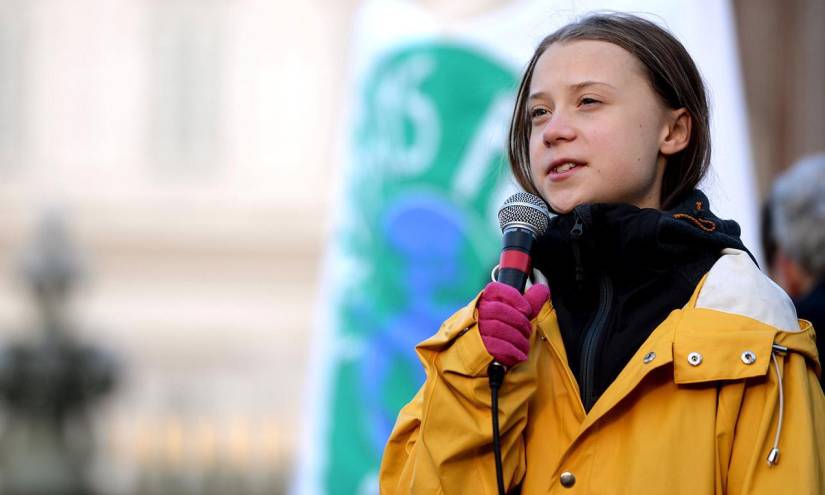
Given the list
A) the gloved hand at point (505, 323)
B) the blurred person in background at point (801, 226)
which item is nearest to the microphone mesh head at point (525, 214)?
the gloved hand at point (505, 323)

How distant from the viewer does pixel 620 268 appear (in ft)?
6.74

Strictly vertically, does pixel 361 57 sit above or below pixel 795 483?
above

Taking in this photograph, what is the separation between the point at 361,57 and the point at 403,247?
2.01 feet

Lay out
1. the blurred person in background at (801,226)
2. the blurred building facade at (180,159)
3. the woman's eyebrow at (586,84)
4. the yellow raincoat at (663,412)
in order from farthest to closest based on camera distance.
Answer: the blurred building facade at (180,159)
the blurred person in background at (801,226)
the woman's eyebrow at (586,84)
the yellow raincoat at (663,412)

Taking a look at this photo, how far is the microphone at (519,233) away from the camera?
2027 millimetres

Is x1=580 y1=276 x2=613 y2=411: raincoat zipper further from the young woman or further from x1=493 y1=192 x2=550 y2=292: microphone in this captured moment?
x1=493 y1=192 x2=550 y2=292: microphone

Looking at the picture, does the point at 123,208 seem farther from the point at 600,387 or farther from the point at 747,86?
the point at 600,387

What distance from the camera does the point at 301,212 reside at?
25234mm

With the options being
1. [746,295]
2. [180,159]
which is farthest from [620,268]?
[180,159]

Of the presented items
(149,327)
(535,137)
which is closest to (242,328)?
(149,327)

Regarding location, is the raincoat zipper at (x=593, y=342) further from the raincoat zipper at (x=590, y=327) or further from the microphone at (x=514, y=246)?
the microphone at (x=514, y=246)

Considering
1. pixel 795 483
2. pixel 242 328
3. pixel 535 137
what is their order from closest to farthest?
pixel 795 483
pixel 535 137
pixel 242 328

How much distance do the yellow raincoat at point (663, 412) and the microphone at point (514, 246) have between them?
0.09ft

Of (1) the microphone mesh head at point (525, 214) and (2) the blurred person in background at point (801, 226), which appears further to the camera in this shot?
(2) the blurred person in background at point (801, 226)
